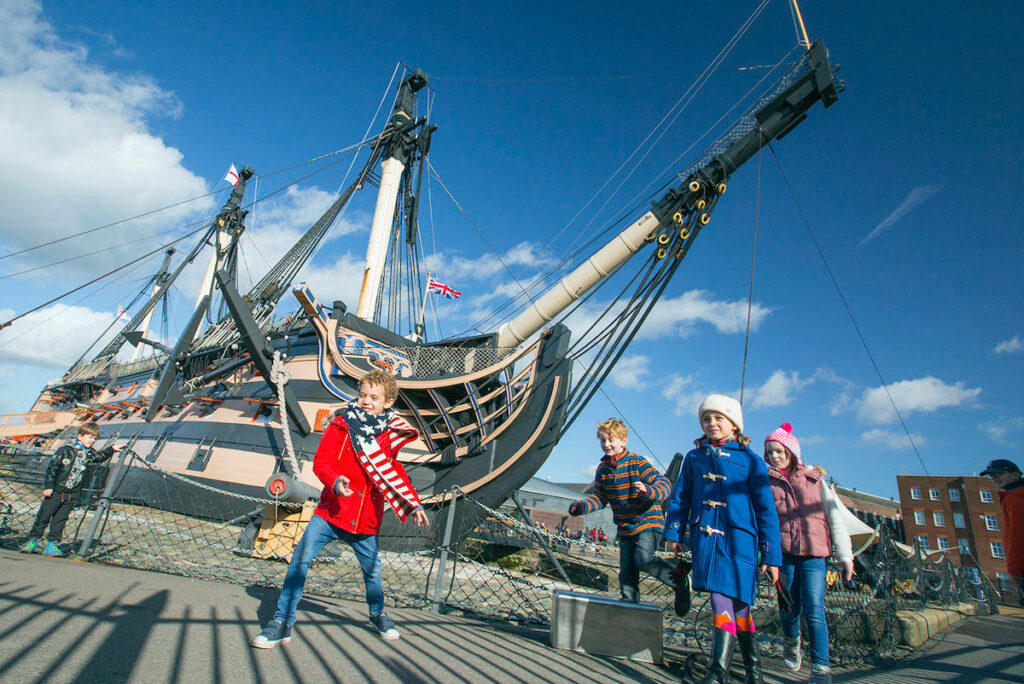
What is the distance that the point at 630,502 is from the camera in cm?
298

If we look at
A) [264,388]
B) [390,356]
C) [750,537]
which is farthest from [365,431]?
[264,388]

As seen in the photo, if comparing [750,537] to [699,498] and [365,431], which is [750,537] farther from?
[365,431]

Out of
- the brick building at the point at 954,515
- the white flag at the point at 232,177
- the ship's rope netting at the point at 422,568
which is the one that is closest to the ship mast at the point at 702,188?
the ship's rope netting at the point at 422,568

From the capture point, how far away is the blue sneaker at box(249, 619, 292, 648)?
201 centimetres

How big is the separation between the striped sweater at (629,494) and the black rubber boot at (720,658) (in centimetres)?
74

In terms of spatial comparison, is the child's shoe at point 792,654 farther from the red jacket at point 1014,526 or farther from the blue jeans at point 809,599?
the red jacket at point 1014,526

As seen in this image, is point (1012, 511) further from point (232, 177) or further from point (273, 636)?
point (232, 177)

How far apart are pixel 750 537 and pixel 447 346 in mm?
6709

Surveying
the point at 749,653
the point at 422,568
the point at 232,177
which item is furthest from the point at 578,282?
the point at 232,177

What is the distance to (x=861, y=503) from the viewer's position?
4244 cm

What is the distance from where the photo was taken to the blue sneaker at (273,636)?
201cm

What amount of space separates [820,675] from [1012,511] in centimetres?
137

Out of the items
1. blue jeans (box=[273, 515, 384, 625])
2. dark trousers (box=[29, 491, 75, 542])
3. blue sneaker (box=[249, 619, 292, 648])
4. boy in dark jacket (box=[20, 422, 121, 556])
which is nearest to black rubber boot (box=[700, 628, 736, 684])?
blue jeans (box=[273, 515, 384, 625])

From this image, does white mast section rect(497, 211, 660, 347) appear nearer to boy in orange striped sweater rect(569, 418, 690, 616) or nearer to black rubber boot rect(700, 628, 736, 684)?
boy in orange striped sweater rect(569, 418, 690, 616)
